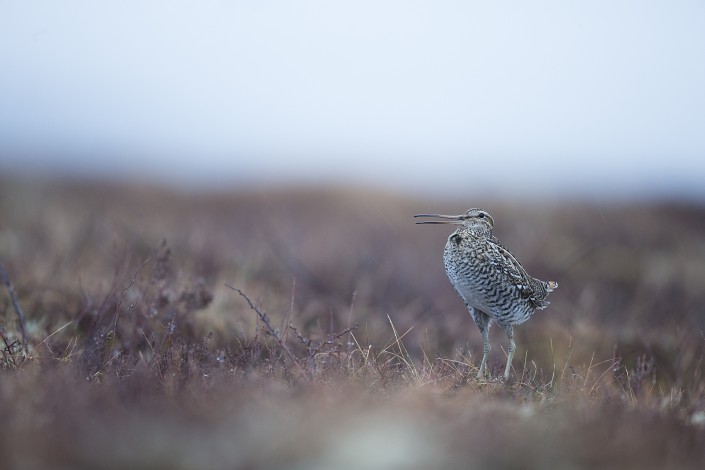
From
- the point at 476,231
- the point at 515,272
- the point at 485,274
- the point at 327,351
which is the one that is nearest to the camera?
the point at 327,351

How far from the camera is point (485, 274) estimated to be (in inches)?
211

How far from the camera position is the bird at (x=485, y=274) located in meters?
5.38

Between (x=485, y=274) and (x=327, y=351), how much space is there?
140 centimetres

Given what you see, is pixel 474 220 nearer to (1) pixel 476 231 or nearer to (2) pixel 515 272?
(1) pixel 476 231

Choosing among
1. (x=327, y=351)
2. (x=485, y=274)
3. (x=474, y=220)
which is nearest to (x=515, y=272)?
(x=485, y=274)

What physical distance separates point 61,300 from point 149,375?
3.20 metres

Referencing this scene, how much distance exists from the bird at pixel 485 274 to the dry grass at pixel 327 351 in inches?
18.9

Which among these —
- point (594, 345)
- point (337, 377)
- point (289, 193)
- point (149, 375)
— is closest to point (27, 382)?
point (149, 375)

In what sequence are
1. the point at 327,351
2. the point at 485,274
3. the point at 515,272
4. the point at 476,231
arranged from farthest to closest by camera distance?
the point at 476,231
the point at 515,272
the point at 485,274
the point at 327,351

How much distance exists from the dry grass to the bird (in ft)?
1.58

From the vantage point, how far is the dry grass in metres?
2.96

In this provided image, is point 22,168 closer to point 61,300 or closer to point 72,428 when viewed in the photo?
point 61,300

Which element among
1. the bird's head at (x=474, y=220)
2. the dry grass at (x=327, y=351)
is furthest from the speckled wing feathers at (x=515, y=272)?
the dry grass at (x=327, y=351)

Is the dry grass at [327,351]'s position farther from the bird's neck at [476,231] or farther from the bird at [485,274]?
the bird's neck at [476,231]
